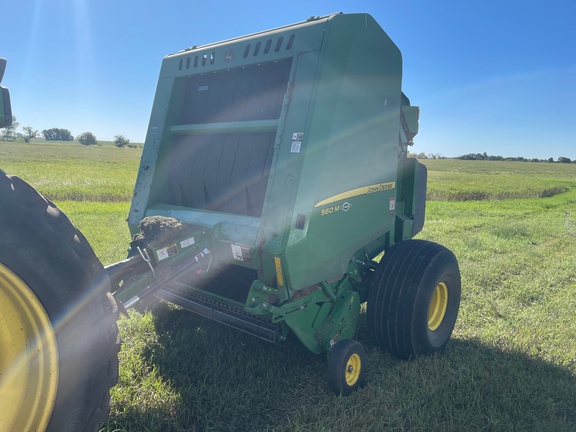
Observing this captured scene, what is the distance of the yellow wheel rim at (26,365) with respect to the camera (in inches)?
60.9

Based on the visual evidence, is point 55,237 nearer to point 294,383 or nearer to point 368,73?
point 294,383

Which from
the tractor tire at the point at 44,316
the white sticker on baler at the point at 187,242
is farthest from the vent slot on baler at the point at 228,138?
the tractor tire at the point at 44,316

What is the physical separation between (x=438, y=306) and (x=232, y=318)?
198cm

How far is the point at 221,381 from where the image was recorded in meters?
2.94

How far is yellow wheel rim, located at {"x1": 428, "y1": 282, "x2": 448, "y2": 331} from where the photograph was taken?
12.4ft

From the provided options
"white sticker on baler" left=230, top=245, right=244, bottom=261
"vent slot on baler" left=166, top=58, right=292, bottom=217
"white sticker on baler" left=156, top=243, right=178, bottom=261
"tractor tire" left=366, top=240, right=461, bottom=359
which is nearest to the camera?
"white sticker on baler" left=156, top=243, right=178, bottom=261

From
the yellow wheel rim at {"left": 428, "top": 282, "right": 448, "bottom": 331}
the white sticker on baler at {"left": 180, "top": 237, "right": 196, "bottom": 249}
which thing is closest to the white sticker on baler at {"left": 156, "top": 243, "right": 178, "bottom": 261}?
the white sticker on baler at {"left": 180, "top": 237, "right": 196, "bottom": 249}

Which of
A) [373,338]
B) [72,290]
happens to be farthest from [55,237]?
[373,338]

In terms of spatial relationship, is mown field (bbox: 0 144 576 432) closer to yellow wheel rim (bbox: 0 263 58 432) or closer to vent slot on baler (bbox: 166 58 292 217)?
yellow wheel rim (bbox: 0 263 58 432)

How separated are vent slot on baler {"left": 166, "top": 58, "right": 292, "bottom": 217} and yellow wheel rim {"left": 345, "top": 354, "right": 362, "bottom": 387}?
122cm

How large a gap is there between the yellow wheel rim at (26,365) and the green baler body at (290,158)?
1312 millimetres

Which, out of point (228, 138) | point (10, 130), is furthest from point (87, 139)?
point (228, 138)

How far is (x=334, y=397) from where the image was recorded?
2799 millimetres

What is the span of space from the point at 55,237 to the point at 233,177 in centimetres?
182
